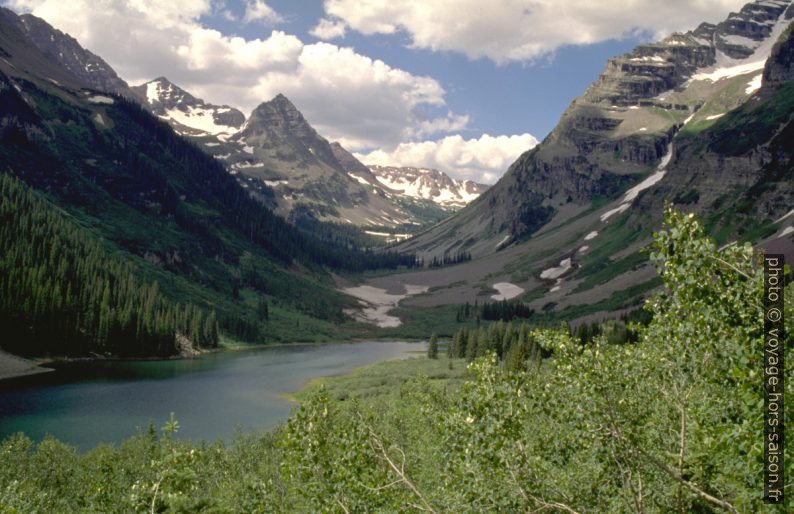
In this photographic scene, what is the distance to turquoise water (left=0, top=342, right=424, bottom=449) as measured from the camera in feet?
262

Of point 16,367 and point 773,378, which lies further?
point 16,367

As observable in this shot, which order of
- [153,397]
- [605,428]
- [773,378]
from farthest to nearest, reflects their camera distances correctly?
[153,397], [605,428], [773,378]

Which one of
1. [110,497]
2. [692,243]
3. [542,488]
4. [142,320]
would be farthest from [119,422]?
[692,243]

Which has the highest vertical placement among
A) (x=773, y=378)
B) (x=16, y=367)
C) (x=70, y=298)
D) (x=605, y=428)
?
(x=70, y=298)

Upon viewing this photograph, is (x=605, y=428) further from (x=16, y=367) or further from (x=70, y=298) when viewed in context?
(x=70, y=298)

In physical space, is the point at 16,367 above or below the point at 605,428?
below

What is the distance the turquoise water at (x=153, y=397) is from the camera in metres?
79.8

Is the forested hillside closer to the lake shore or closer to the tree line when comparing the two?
the lake shore

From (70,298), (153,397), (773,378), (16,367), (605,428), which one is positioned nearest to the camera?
(773,378)

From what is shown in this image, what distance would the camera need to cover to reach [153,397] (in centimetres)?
10131

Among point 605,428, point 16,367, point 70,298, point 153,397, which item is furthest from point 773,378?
point 70,298

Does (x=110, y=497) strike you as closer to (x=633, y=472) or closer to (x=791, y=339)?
(x=633, y=472)

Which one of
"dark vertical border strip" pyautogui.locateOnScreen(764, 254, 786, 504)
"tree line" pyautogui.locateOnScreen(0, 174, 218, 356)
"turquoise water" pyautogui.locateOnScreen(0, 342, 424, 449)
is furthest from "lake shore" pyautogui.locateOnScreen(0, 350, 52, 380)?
"dark vertical border strip" pyautogui.locateOnScreen(764, 254, 786, 504)

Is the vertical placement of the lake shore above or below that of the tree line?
below
